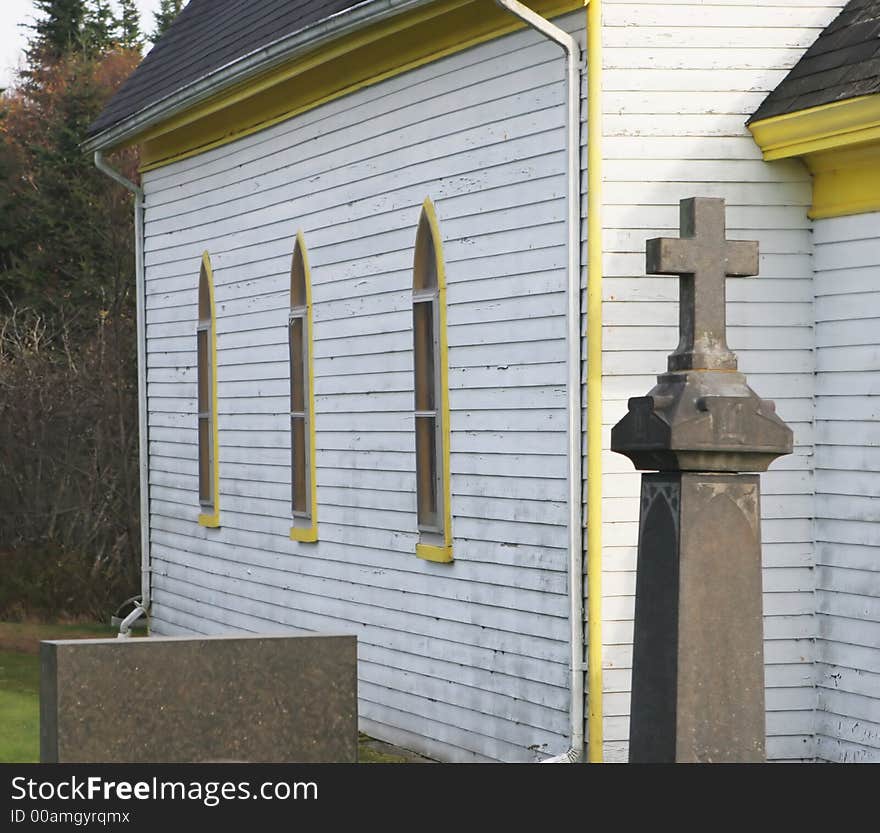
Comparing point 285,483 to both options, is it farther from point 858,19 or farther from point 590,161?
point 858,19

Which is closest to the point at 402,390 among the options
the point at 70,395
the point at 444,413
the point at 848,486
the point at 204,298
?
the point at 444,413

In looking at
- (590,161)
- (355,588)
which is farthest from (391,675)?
(590,161)

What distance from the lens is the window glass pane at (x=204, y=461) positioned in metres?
18.0

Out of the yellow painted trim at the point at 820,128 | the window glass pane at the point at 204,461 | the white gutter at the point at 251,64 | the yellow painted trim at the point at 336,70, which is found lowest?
the window glass pane at the point at 204,461

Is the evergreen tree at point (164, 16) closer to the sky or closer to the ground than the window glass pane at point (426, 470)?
closer to the sky

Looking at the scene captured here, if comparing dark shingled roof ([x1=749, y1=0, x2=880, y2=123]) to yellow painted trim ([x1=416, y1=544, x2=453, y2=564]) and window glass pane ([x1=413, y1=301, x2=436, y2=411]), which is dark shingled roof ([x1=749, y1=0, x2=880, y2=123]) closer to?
window glass pane ([x1=413, y1=301, x2=436, y2=411])

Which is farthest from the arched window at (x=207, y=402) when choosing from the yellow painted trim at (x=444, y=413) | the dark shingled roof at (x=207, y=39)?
the yellow painted trim at (x=444, y=413)

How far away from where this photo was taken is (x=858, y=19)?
10.8 meters

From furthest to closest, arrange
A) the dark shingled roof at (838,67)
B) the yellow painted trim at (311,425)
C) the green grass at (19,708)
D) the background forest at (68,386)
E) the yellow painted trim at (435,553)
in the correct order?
the background forest at (68,386)
the yellow painted trim at (311,425)
the green grass at (19,708)
the yellow painted trim at (435,553)
the dark shingled roof at (838,67)

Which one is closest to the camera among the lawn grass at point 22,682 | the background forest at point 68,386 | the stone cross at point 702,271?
the stone cross at point 702,271

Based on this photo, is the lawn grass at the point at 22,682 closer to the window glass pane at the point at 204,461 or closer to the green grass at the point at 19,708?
the green grass at the point at 19,708

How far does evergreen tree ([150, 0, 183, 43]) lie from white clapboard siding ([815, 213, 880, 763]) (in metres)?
44.2

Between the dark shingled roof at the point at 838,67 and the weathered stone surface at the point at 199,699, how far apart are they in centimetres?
463
